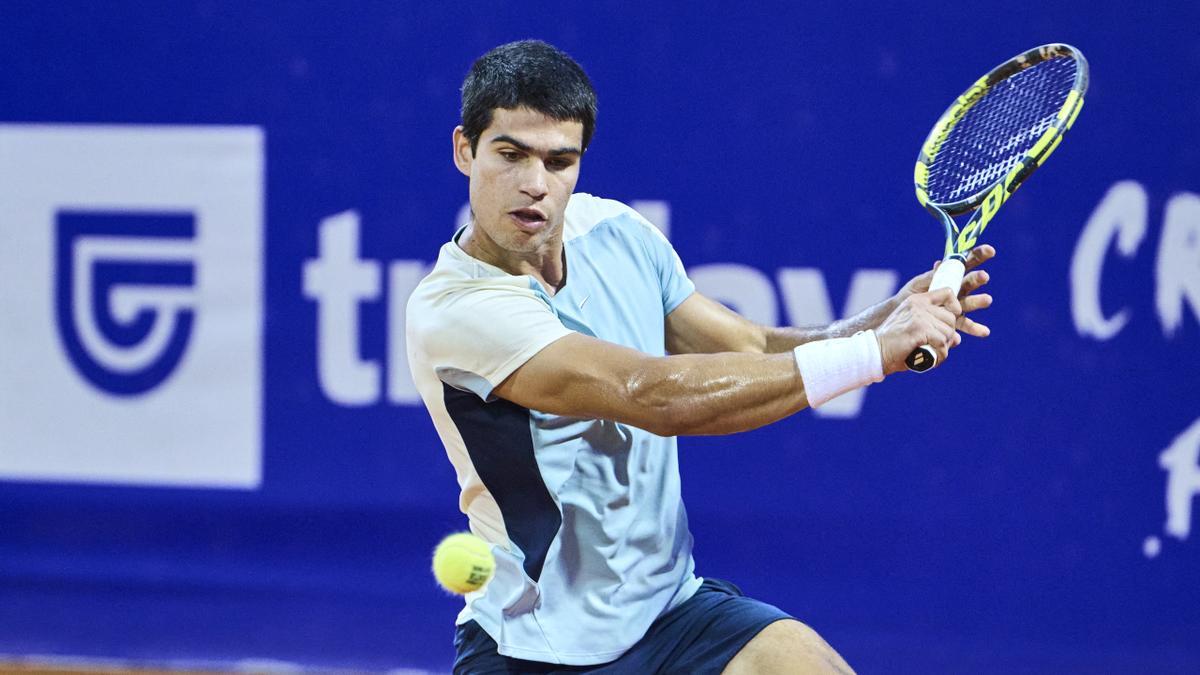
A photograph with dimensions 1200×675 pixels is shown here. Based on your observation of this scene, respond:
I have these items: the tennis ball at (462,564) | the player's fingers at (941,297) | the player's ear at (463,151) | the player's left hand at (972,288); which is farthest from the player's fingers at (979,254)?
the tennis ball at (462,564)

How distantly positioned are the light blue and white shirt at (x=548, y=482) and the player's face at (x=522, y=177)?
8 cm

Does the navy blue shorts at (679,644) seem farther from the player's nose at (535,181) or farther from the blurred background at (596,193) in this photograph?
the blurred background at (596,193)

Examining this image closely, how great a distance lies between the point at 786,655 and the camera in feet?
8.95

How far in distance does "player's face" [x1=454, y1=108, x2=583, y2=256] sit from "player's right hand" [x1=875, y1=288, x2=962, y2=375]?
0.63 metres

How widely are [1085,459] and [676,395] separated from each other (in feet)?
7.67

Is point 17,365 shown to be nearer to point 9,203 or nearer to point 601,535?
point 9,203

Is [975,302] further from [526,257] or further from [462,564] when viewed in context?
[462,564]

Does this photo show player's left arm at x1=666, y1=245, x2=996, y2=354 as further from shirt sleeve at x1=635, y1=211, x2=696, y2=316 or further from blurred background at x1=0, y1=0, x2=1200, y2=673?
blurred background at x1=0, y1=0, x2=1200, y2=673

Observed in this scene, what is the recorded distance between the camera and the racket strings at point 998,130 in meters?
3.29

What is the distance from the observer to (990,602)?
15.2 feet

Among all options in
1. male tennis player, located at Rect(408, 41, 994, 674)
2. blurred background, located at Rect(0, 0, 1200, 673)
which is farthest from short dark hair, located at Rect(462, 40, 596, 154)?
blurred background, located at Rect(0, 0, 1200, 673)

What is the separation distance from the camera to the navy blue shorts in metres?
2.80

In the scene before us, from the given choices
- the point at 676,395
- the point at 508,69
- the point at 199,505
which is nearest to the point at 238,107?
the point at 199,505

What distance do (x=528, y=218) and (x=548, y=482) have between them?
0.47m
